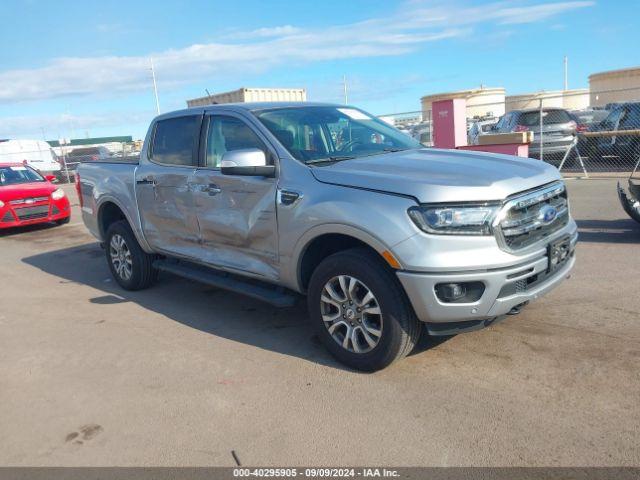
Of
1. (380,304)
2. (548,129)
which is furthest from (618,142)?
(380,304)

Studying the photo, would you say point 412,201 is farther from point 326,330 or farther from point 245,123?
point 245,123

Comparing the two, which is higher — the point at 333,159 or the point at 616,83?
the point at 616,83

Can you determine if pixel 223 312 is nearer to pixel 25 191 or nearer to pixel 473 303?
pixel 473 303

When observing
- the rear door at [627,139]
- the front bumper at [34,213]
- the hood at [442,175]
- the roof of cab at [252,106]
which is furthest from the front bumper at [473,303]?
the rear door at [627,139]

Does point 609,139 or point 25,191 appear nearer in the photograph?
point 25,191

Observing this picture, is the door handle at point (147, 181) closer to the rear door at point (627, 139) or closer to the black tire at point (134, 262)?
the black tire at point (134, 262)

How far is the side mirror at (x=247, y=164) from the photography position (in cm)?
415

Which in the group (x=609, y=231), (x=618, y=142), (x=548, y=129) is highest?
(x=548, y=129)

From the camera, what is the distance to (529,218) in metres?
3.67

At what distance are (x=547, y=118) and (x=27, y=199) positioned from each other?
12.8 metres

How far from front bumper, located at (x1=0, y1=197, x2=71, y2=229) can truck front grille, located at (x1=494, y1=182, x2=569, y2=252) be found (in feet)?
Result: 34.3

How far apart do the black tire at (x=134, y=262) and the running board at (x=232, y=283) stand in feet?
0.90

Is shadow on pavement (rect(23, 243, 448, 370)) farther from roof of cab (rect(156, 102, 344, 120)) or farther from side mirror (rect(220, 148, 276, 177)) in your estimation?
roof of cab (rect(156, 102, 344, 120))

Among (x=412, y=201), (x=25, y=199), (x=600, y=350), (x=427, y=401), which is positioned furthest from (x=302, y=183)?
(x=25, y=199)
